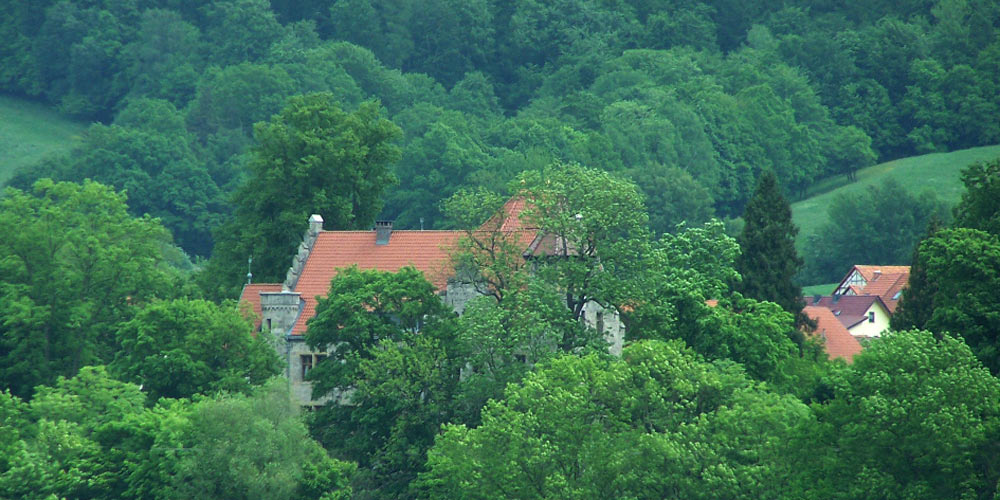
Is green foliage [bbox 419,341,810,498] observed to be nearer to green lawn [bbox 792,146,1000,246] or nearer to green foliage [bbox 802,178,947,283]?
green foliage [bbox 802,178,947,283]

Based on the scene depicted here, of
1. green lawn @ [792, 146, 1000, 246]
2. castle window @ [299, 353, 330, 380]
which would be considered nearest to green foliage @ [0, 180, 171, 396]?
castle window @ [299, 353, 330, 380]

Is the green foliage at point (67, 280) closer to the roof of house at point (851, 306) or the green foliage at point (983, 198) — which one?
the green foliage at point (983, 198)

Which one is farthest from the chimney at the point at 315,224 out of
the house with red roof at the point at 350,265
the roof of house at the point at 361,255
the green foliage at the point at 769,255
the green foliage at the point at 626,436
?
the green foliage at the point at 769,255

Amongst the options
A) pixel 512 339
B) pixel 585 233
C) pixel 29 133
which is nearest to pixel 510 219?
pixel 585 233

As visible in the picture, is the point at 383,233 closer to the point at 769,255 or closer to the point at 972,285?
the point at 769,255

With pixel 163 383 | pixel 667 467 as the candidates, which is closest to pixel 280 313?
pixel 163 383

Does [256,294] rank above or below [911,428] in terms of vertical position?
above
